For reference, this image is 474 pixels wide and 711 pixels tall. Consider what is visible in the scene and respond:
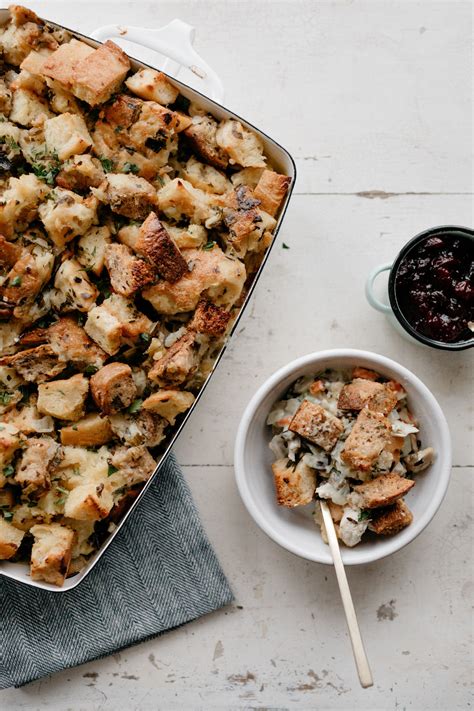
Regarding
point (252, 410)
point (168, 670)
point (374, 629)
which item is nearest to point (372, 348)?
point (252, 410)

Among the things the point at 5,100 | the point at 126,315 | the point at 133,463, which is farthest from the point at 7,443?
the point at 5,100

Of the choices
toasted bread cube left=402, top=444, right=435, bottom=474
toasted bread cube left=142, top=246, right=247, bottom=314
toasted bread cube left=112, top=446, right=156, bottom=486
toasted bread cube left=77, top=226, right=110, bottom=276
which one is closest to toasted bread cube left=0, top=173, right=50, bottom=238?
toasted bread cube left=77, top=226, right=110, bottom=276

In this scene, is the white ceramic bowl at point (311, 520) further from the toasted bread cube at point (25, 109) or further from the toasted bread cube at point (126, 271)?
the toasted bread cube at point (25, 109)

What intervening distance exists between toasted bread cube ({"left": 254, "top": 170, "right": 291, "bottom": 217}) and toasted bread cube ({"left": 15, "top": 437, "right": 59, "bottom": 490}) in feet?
2.78

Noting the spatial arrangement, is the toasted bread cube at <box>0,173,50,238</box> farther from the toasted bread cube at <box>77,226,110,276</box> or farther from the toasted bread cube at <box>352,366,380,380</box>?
the toasted bread cube at <box>352,366,380,380</box>

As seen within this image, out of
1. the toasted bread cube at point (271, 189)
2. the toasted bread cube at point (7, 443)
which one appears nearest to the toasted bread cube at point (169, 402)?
the toasted bread cube at point (7, 443)

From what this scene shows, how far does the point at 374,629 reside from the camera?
233 cm

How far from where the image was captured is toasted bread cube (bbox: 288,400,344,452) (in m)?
1.98

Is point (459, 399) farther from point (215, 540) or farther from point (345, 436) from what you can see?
point (215, 540)

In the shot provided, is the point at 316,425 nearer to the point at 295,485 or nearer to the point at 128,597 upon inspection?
the point at 295,485

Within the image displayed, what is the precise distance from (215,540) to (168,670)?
46 cm

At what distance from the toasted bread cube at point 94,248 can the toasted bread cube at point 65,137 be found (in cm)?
20

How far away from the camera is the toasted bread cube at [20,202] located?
1764 millimetres

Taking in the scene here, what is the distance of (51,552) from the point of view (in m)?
1.78
